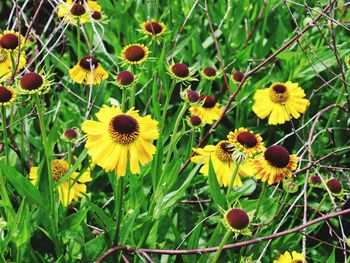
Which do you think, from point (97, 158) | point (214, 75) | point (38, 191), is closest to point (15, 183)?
point (38, 191)

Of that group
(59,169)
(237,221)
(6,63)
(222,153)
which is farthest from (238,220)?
(6,63)

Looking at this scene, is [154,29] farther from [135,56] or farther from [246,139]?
[246,139]

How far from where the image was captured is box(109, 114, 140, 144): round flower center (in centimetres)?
98

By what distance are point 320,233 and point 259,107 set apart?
0.43 m

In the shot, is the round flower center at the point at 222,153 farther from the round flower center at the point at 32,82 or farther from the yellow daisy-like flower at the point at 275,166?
the round flower center at the point at 32,82

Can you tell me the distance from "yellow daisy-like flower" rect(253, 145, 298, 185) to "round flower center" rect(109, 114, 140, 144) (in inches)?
10.6

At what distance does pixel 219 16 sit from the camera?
2053mm

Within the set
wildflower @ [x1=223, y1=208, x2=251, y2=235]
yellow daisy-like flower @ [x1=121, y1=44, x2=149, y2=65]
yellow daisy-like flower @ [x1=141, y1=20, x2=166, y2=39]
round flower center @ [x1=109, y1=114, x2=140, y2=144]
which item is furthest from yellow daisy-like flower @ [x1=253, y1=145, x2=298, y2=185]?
yellow daisy-like flower @ [x1=141, y1=20, x2=166, y2=39]

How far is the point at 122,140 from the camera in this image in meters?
0.99

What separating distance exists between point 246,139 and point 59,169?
18.1 inches

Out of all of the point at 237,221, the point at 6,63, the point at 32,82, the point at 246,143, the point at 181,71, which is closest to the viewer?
the point at 237,221

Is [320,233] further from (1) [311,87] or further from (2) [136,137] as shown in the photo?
(2) [136,137]

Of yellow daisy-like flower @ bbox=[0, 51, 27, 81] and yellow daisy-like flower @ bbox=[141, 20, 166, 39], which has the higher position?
yellow daisy-like flower @ bbox=[141, 20, 166, 39]

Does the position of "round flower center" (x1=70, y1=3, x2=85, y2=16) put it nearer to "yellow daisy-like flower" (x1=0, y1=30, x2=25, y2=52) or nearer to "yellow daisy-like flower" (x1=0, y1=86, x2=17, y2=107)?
"yellow daisy-like flower" (x1=0, y1=30, x2=25, y2=52)
